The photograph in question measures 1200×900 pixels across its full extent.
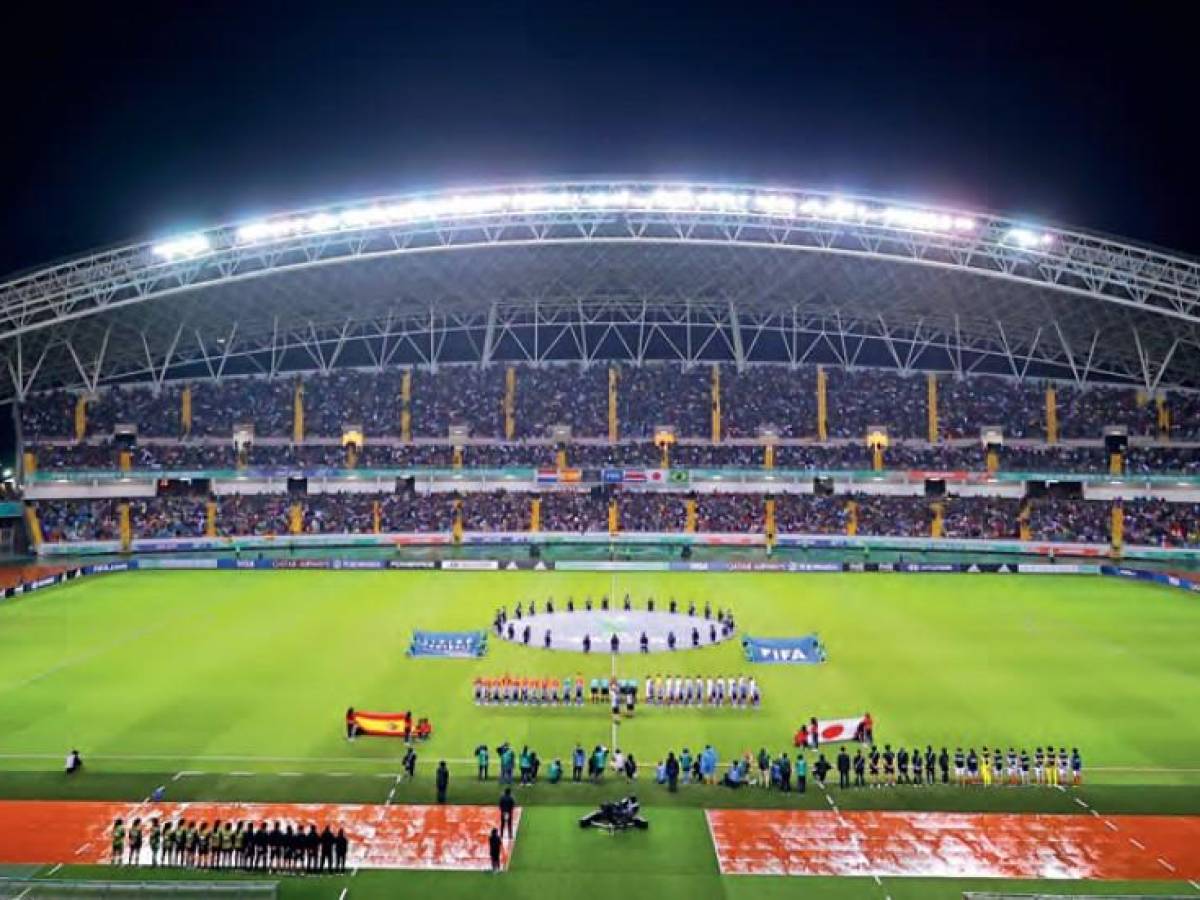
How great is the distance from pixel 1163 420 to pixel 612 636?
50.1 m

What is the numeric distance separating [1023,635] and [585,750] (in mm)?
22165

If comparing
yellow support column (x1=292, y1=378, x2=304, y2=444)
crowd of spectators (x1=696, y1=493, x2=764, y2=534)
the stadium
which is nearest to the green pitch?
the stadium

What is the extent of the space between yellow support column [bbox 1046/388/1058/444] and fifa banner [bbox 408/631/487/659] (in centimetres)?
5055

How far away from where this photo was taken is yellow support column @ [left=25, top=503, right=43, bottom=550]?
5834cm

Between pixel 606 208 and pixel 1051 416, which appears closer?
pixel 606 208

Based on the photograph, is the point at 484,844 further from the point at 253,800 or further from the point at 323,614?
the point at 323,614

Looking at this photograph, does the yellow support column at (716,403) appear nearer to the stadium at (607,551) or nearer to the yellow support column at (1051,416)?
the stadium at (607,551)

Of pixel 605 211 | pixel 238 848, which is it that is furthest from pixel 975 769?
pixel 605 211

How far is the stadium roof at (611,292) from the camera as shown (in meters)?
49.6

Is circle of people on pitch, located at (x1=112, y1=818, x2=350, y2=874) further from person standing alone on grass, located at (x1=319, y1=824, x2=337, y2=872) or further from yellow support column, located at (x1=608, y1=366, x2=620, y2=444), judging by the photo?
yellow support column, located at (x1=608, y1=366, x2=620, y2=444)

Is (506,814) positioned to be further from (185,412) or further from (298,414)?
(185,412)

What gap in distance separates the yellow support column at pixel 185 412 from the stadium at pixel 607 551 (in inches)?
9.5

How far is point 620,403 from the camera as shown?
231 feet

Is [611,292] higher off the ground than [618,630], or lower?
higher
